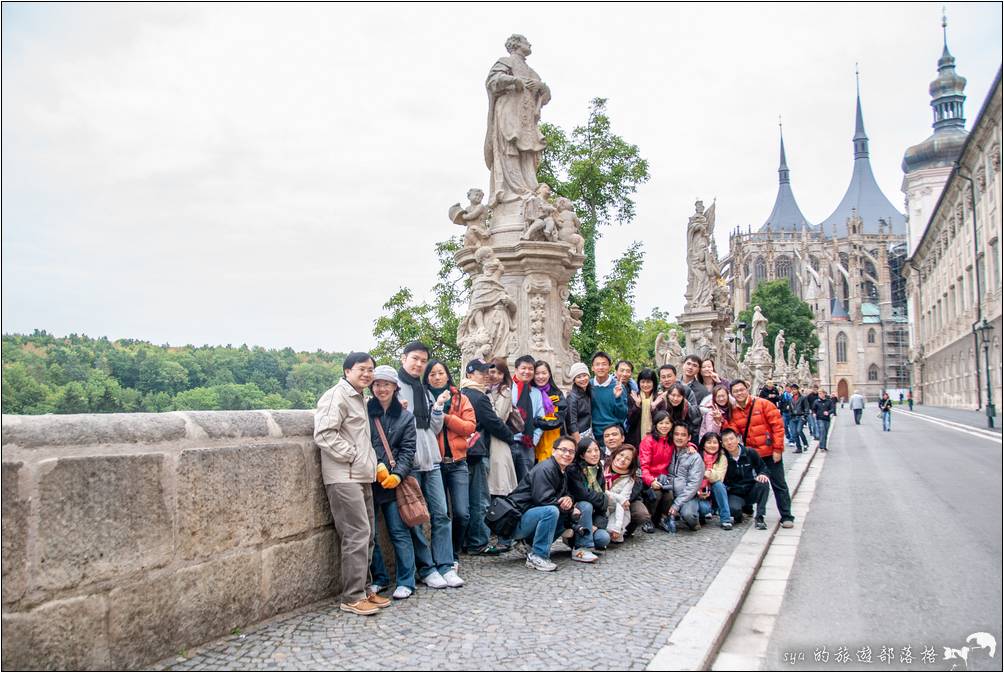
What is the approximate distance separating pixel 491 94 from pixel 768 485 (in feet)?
21.3

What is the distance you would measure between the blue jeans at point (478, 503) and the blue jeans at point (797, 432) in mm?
13081

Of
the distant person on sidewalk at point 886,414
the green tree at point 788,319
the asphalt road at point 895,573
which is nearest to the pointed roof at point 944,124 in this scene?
the green tree at point 788,319

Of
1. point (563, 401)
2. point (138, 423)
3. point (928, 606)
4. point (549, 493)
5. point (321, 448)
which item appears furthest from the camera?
point (563, 401)

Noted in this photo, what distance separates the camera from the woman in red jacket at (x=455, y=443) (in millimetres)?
5918

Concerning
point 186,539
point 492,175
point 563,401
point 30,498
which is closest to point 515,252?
point 492,175

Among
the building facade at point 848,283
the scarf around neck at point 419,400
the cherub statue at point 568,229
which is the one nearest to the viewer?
the scarf around neck at point 419,400

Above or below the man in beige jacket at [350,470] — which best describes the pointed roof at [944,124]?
above

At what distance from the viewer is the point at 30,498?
3.18 metres

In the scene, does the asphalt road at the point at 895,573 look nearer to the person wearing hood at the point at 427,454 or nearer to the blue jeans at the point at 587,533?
the blue jeans at the point at 587,533

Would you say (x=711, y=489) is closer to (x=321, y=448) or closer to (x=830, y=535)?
(x=830, y=535)

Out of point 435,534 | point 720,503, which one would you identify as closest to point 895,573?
point 720,503

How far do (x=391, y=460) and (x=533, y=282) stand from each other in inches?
223

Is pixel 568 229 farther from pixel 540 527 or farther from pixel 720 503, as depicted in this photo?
pixel 540 527

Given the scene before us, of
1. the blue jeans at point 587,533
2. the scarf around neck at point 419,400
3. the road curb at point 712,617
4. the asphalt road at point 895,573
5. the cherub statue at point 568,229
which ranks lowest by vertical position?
the asphalt road at point 895,573
